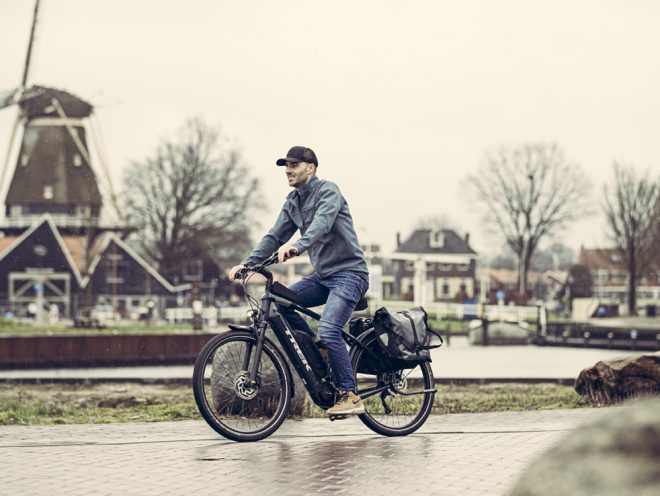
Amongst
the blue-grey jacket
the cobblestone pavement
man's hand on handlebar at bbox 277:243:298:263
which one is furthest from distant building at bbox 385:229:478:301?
man's hand on handlebar at bbox 277:243:298:263

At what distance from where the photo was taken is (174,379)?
579 inches

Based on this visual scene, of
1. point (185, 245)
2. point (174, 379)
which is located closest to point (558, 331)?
point (174, 379)

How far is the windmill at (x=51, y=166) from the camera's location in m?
68.4

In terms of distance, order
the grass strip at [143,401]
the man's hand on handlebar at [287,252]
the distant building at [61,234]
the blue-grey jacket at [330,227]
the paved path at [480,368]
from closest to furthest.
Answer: the man's hand on handlebar at [287,252]
the blue-grey jacket at [330,227]
the grass strip at [143,401]
the paved path at [480,368]
the distant building at [61,234]

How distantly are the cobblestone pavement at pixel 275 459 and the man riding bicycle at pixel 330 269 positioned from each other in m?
0.41

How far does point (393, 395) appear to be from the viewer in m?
7.02

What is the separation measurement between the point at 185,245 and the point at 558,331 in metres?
34.7

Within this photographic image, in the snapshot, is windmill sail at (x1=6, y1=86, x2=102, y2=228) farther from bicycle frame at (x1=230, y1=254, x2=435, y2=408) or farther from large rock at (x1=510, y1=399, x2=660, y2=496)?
large rock at (x1=510, y1=399, x2=660, y2=496)

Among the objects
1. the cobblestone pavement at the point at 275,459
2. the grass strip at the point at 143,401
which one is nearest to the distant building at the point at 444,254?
the grass strip at the point at 143,401

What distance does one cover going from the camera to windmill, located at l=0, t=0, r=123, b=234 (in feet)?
224

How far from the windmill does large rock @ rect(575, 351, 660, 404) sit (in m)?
60.6

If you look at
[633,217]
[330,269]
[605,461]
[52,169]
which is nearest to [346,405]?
[330,269]

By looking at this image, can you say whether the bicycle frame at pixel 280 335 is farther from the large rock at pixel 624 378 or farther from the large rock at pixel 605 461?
the large rock at pixel 605 461

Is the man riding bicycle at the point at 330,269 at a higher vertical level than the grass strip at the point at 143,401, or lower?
higher
